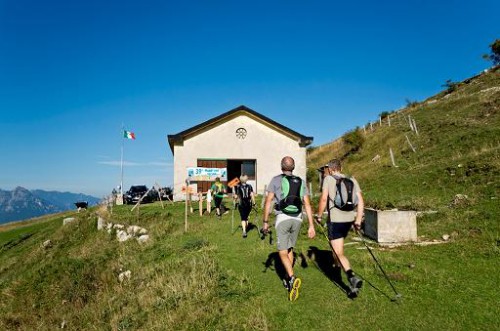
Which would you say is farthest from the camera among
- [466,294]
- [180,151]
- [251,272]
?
[180,151]

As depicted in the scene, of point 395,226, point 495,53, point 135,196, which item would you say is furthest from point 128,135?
point 495,53

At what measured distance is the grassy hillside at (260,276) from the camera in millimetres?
5676

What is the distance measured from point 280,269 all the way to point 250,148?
18133 millimetres

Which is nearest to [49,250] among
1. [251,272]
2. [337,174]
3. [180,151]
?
[180,151]

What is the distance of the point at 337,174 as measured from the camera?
6.22 meters

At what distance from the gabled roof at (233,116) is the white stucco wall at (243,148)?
27 centimetres

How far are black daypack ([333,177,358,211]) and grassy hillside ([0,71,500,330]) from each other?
1.65 meters

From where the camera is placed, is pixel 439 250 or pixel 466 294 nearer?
pixel 466 294

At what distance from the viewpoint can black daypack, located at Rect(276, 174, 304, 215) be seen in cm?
594

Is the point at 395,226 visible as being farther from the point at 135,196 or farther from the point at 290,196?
the point at 135,196

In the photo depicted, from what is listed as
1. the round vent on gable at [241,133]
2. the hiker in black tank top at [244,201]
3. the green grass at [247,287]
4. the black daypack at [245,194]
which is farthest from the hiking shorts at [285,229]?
the round vent on gable at [241,133]

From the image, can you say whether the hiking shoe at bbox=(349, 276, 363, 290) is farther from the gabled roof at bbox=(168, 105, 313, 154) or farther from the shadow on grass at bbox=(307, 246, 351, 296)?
the gabled roof at bbox=(168, 105, 313, 154)

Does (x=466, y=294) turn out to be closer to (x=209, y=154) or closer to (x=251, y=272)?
(x=251, y=272)

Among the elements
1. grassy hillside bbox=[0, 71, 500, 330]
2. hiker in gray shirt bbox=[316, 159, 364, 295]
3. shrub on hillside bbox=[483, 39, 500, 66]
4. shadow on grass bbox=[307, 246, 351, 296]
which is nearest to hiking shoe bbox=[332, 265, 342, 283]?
shadow on grass bbox=[307, 246, 351, 296]
